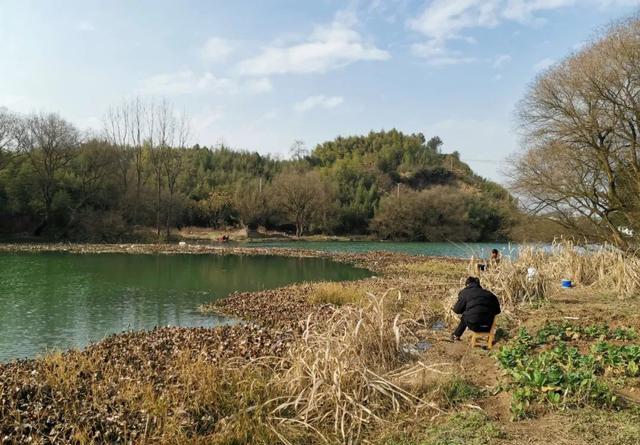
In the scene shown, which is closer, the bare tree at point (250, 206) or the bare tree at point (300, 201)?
the bare tree at point (250, 206)

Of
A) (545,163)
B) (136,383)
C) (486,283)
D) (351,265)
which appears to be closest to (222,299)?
(486,283)

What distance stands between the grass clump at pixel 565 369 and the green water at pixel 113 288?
8.07 m

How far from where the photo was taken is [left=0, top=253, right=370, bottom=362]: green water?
12219 mm

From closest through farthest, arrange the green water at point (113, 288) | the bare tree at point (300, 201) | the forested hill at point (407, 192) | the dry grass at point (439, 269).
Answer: the green water at point (113, 288)
the dry grass at point (439, 269)
the bare tree at point (300, 201)
the forested hill at point (407, 192)

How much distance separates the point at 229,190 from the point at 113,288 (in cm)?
5184

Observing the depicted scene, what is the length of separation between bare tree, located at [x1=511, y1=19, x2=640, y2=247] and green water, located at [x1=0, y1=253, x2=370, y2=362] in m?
9.87

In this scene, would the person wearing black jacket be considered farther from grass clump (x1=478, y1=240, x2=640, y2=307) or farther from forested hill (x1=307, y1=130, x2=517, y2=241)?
forested hill (x1=307, y1=130, x2=517, y2=241)

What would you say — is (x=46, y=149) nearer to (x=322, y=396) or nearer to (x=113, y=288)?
(x=113, y=288)

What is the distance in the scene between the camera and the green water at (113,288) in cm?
1222

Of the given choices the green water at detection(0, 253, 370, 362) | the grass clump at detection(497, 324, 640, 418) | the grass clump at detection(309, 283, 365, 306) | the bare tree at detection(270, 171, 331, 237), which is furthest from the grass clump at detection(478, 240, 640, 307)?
the bare tree at detection(270, 171, 331, 237)

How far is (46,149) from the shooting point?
47750mm

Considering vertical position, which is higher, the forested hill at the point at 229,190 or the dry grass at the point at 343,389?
the forested hill at the point at 229,190

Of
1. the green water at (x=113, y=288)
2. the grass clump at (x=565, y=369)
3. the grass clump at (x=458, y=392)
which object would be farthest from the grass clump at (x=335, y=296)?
the grass clump at (x=458, y=392)

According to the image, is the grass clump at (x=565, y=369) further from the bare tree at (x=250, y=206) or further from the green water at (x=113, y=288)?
the bare tree at (x=250, y=206)
